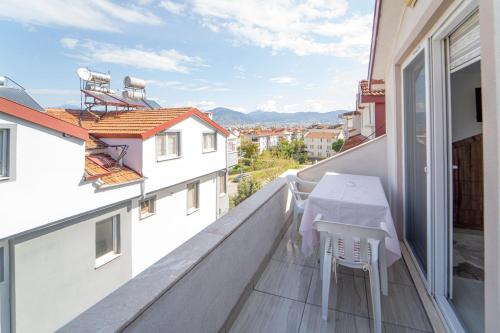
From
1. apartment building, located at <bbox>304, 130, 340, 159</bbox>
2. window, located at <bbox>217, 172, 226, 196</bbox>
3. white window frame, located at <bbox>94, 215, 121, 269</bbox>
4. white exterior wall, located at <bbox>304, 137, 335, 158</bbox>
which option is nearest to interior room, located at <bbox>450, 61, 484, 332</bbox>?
white window frame, located at <bbox>94, 215, 121, 269</bbox>

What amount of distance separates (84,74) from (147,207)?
22.6 feet

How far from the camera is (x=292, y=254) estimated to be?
333 cm

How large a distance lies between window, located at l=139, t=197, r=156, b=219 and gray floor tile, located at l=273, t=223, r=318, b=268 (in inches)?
243

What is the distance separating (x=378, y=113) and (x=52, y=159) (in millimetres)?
7981

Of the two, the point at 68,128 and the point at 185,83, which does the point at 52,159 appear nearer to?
the point at 68,128

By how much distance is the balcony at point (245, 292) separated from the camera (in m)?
1.18

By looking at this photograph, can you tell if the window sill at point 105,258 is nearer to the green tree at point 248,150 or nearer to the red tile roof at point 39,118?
the red tile roof at point 39,118

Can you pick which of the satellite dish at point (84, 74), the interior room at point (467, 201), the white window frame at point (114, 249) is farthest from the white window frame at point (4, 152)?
the satellite dish at point (84, 74)

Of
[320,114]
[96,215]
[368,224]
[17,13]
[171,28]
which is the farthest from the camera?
[320,114]

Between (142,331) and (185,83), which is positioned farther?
(185,83)

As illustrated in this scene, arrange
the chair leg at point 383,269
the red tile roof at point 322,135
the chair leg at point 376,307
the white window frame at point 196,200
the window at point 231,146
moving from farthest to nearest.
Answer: the red tile roof at point 322,135, the window at point 231,146, the white window frame at point 196,200, the chair leg at point 383,269, the chair leg at point 376,307

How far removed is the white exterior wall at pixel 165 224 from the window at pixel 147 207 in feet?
0.40

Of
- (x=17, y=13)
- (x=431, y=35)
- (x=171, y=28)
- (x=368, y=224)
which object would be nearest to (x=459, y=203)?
(x=368, y=224)

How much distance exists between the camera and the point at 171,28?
45.3 feet
